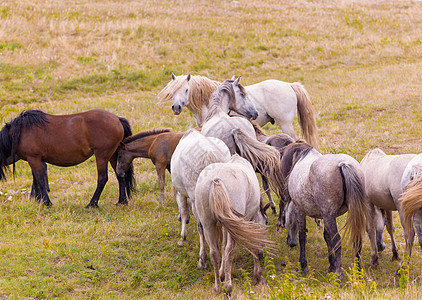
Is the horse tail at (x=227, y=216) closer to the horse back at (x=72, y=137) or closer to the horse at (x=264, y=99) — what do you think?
the horse back at (x=72, y=137)

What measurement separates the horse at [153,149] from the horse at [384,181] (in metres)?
3.91

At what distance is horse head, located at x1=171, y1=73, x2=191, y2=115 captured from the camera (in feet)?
31.7

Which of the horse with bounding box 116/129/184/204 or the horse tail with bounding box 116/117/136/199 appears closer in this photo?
the horse with bounding box 116/129/184/204

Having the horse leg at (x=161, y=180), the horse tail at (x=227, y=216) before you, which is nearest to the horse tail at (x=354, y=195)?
the horse tail at (x=227, y=216)

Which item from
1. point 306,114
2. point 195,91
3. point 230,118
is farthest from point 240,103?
point 306,114

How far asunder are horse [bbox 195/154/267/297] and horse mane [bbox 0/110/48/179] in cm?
469

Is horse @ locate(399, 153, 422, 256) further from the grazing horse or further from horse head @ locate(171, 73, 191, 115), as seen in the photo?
horse head @ locate(171, 73, 191, 115)

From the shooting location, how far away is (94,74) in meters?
18.6

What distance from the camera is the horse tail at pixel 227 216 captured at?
5.25 metres

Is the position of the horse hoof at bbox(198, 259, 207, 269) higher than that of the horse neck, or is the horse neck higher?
the horse neck

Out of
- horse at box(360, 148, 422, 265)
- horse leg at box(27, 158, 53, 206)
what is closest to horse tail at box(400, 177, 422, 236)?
horse at box(360, 148, 422, 265)

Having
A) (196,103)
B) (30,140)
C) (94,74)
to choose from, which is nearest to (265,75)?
(94,74)

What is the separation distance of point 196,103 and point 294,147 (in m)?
3.31

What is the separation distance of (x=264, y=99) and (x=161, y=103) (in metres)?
3.89
